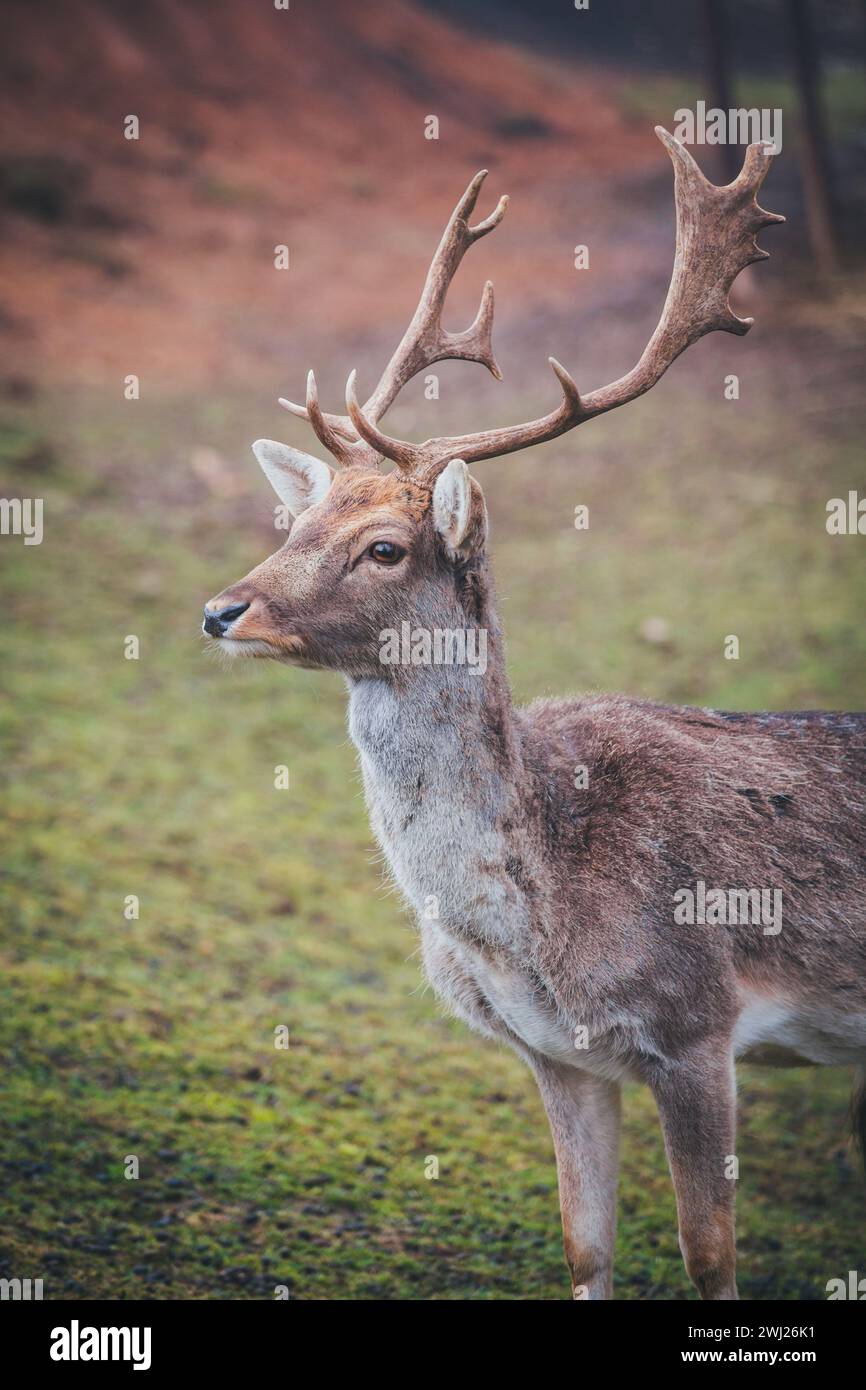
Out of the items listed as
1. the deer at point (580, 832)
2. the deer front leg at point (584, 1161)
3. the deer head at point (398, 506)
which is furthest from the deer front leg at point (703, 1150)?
the deer head at point (398, 506)

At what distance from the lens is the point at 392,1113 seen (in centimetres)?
637

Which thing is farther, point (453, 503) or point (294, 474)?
point (294, 474)

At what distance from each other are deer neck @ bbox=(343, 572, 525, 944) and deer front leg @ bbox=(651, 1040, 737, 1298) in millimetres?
732

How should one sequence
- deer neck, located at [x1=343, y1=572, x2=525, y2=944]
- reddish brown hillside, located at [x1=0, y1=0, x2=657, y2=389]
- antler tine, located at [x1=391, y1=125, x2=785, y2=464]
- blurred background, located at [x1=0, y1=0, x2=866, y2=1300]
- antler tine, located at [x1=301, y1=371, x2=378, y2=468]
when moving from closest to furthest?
1. deer neck, located at [x1=343, y1=572, x2=525, y2=944]
2. antler tine, located at [x1=301, y1=371, x2=378, y2=468]
3. antler tine, located at [x1=391, y1=125, x2=785, y2=464]
4. blurred background, located at [x1=0, y1=0, x2=866, y2=1300]
5. reddish brown hillside, located at [x1=0, y1=0, x2=657, y2=389]

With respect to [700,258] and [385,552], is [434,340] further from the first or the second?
[385,552]

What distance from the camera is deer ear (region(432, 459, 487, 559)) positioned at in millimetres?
4230

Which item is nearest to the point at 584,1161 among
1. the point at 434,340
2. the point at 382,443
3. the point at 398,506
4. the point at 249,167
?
the point at 398,506

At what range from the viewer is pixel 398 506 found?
4.45 meters

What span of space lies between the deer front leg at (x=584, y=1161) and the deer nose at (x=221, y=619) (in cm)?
184

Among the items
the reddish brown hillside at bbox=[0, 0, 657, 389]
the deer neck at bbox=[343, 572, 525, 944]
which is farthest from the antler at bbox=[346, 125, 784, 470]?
the reddish brown hillside at bbox=[0, 0, 657, 389]

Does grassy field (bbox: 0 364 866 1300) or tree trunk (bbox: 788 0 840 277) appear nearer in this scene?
grassy field (bbox: 0 364 866 1300)

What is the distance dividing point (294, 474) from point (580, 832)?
5.25 ft

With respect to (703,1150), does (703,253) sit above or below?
above

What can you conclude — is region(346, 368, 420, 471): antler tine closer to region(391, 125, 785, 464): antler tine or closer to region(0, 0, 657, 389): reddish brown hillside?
region(391, 125, 785, 464): antler tine
